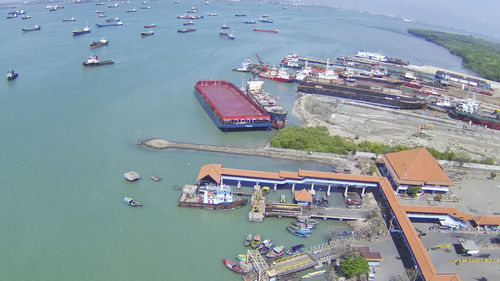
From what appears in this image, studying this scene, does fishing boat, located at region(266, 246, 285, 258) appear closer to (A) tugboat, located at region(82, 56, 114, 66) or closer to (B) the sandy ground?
(B) the sandy ground

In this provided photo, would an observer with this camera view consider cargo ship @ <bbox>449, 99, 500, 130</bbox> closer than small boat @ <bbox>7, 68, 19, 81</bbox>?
Yes

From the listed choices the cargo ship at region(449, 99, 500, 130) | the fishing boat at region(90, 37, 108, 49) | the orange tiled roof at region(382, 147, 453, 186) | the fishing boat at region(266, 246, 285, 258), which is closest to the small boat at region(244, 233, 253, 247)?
the fishing boat at region(266, 246, 285, 258)

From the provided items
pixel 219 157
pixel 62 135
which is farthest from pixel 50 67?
pixel 219 157

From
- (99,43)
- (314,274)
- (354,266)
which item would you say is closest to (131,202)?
(314,274)

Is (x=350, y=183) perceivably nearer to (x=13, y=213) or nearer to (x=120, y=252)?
(x=120, y=252)

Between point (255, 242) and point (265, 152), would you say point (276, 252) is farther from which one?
point (265, 152)

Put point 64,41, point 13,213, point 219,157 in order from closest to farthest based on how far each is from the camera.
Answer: point 13,213, point 219,157, point 64,41
